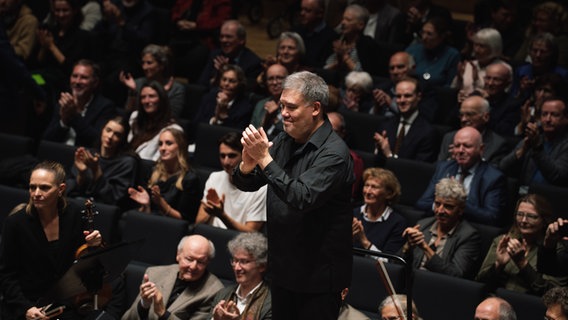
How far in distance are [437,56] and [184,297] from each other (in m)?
2.56

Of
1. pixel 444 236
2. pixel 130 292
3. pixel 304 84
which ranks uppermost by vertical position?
pixel 304 84

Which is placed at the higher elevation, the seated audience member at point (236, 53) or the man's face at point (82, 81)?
the seated audience member at point (236, 53)

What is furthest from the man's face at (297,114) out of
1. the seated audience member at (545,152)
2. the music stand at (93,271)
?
the seated audience member at (545,152)

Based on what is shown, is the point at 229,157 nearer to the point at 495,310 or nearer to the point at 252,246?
the point at 252,246

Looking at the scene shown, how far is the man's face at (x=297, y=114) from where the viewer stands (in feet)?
9.04

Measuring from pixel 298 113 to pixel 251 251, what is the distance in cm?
126

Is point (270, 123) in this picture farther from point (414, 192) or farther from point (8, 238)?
point (8, 238)

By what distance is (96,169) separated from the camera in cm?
494

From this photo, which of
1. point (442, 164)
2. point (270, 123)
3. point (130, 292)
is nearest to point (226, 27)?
point (270, 123)

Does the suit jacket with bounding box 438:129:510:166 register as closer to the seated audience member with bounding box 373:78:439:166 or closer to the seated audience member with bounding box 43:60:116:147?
the seated audience member with bounding box 373:78:439:166

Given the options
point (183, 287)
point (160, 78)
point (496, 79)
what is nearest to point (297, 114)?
point (183, 287)

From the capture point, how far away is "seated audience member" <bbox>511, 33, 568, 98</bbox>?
5473 millimetres

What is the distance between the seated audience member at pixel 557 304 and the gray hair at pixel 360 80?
2.28 meters

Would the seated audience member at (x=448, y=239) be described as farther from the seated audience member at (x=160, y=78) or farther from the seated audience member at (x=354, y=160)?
the seated audience member at (x=160, y=78)
